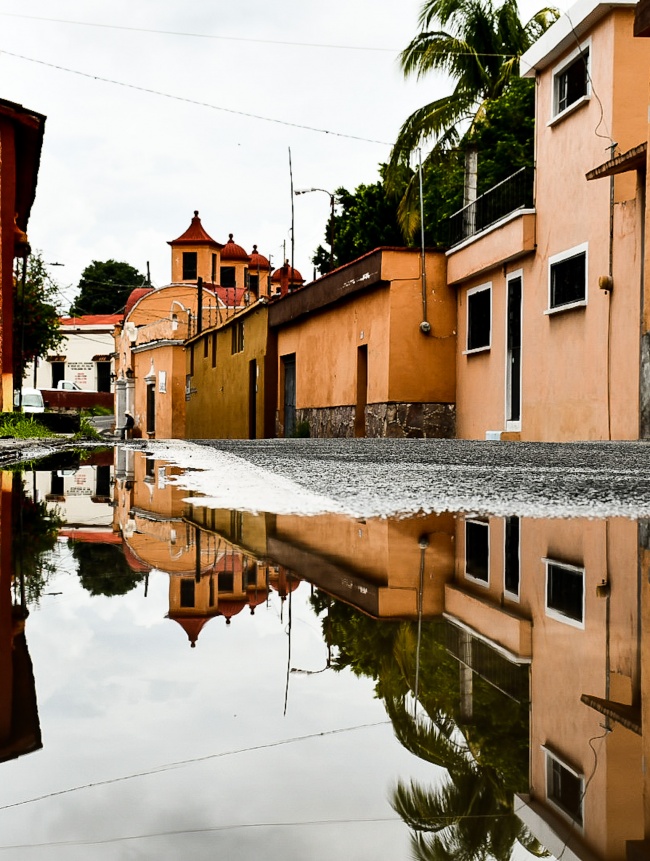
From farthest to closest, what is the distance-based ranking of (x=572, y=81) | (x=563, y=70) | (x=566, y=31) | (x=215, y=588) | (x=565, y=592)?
1. (x=563, y=70)
2. (x=572, y=81)
3. (x=566, y=31)
4. (x=565, y=592)
5. (x=215, y=588)

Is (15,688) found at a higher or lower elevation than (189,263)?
lower

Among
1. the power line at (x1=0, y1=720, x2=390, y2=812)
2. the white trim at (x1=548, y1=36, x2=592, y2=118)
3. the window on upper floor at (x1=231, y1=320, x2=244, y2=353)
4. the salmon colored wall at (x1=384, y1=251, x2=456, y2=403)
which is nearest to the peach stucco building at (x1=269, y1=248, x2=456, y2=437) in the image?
the salmon colored wall at (x1=384, y1=251, x2=456, y2=403)

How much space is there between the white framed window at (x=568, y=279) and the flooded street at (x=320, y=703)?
12770 millimetres

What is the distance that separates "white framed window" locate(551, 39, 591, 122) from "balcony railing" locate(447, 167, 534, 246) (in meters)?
1.38

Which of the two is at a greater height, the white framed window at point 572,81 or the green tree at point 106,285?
the green tree at point 106,285

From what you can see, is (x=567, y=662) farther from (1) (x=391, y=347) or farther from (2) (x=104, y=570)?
(1) (x=391, y=347)

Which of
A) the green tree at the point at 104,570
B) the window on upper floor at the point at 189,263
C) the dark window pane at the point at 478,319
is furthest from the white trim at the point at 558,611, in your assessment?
the window on upper floor at the point at 189,263

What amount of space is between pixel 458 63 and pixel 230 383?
12.6 metres

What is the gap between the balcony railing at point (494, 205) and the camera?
17.0m

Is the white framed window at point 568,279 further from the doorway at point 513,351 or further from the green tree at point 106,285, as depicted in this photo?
the green tree at point 106,285

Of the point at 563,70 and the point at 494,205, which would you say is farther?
the point at 494,205

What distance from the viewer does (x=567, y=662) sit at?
4.35ft

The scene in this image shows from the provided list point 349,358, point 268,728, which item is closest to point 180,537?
point 268,728

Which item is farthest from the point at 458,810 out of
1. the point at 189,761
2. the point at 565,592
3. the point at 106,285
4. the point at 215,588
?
the point at 106,285
